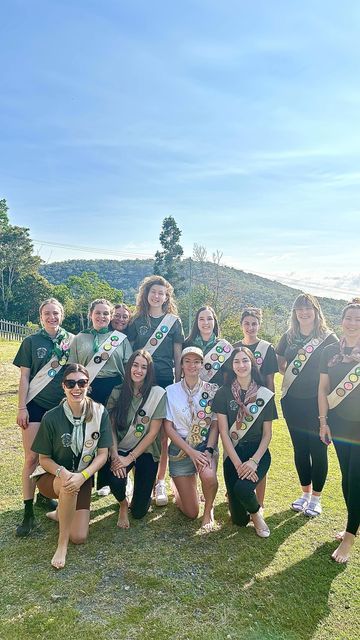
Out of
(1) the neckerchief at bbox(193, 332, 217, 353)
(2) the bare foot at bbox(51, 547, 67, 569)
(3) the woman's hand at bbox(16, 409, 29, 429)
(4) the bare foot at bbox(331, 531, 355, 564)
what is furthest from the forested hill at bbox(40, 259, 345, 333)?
(2) the bare foot at bbox(51, 547, 67, 569)

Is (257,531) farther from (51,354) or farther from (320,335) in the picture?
(51,354)

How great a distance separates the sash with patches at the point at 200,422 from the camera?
14.1 ft

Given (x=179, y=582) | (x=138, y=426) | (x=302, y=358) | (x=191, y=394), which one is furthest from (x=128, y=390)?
(x=302, y=358)

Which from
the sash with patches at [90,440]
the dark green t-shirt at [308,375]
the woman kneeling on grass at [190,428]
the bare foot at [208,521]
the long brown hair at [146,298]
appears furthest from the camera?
the long brown hair at [146,298]

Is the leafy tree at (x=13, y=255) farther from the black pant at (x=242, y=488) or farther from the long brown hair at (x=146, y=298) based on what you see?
the black pant at (x=242, y=488)

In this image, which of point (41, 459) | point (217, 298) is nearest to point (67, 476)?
point (41, 459)

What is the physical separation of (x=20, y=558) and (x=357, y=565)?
9.22 ft

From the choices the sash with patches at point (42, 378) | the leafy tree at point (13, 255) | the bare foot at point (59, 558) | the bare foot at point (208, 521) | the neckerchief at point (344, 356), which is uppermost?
the leafy tree at point (13, 255)

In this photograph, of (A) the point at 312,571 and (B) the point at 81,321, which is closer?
(A) the point at 312,571

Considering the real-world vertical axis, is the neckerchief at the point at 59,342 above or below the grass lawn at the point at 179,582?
above

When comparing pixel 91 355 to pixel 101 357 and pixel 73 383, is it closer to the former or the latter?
pixel 101 357

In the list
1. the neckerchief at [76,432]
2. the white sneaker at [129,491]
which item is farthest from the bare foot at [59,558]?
the white sneaker at [129,491]

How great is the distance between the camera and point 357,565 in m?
3.71

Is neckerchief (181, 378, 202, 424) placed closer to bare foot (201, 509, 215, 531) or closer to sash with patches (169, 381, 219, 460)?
sash with patches (169, 381, 219, 460)
